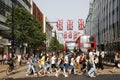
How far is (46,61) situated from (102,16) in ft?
233

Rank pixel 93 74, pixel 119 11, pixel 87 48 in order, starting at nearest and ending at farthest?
1. pixel 93 74
2. pixel 87 48
3. pixel 119 11

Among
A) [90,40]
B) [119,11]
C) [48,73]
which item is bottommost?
[48,73]

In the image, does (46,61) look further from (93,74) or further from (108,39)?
(108,39)

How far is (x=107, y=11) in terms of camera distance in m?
87.8

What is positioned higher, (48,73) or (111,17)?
(111,17)

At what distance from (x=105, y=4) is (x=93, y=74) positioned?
6664 centimetres

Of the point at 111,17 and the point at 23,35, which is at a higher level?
the point at 111,17

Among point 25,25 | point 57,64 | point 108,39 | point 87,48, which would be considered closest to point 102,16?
point 108,39

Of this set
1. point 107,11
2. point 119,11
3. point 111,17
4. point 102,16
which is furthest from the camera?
point 102,16

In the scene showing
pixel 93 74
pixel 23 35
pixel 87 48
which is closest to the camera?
pixel 93 74

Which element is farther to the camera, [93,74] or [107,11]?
[107,11]

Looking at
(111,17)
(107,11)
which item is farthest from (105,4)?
(111,17)

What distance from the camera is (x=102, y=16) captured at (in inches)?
3873

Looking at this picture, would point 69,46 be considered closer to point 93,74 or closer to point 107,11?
point 107,11
